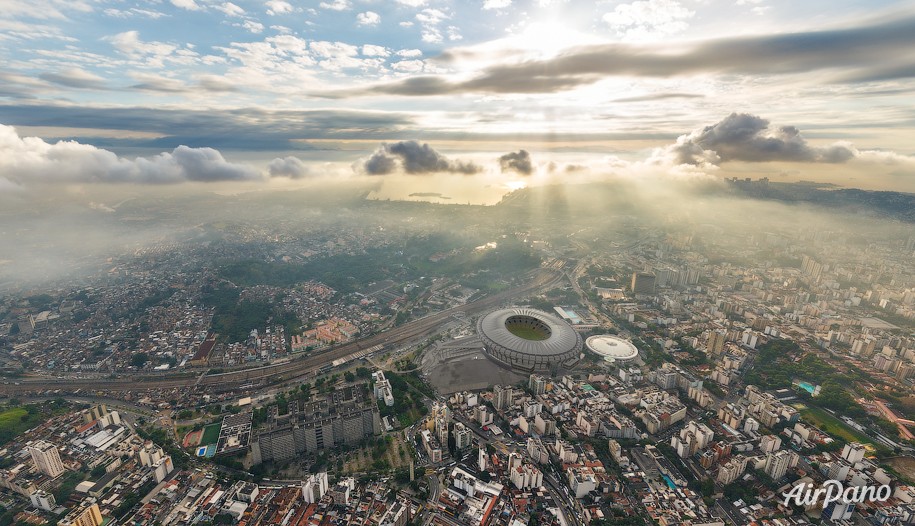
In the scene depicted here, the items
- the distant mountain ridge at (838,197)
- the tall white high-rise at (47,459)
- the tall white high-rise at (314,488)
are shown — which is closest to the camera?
the tall white high-rise at (314,488)

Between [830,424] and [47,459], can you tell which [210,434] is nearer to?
[47,459]

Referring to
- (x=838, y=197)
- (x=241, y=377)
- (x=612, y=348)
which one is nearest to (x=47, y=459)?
(x=241, y=377)

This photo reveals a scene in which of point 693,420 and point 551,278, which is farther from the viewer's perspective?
point 551,278

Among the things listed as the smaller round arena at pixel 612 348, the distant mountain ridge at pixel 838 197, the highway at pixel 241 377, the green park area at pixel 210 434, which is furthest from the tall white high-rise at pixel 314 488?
the distant mountain ridge at pixel 838 197

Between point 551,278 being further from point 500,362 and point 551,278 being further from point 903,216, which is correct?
point 903,216

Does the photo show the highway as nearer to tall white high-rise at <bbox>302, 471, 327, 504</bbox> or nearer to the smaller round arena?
tall white high-rise at <bbox>302, 471, 327, 504</bbox>

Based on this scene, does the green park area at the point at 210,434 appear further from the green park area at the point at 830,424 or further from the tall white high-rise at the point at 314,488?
the green park area at the point at 830,424

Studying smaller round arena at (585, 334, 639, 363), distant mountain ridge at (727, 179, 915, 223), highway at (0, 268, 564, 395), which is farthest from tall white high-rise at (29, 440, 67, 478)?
distant mountain ridge at (727, 179, 915, 223)

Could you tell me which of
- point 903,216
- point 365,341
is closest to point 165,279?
point 365,341
